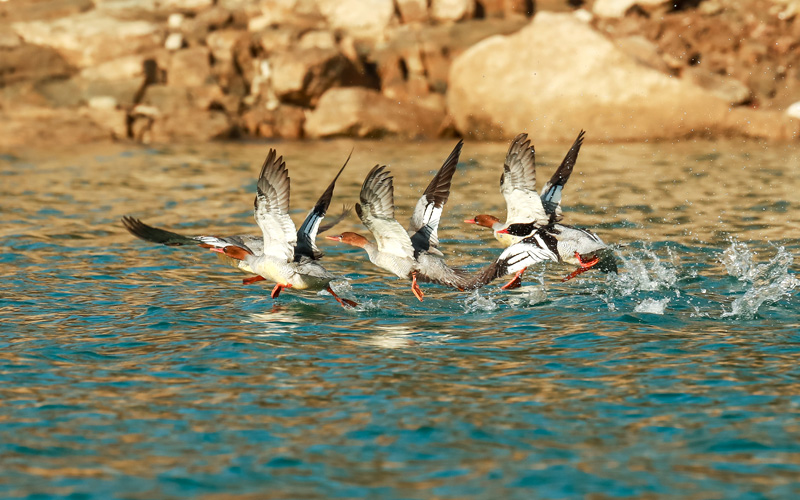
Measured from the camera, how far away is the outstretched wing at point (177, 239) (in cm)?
883

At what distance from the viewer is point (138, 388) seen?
7215 mm

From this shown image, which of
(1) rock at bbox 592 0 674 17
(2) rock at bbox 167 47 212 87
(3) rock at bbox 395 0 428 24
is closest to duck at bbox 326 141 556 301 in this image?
(2) rock at bbox 167 47 212 87

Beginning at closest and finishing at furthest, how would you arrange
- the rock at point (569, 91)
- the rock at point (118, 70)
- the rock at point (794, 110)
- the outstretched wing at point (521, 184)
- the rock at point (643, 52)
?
the outstretched wing at point (521, 184) < the rock at point (569, 91) < the rock at point (794, 110) < the rock at point (643, 52) < the rock at point (118, 70)

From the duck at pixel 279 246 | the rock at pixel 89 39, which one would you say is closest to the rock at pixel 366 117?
the rock at pixel 89 39

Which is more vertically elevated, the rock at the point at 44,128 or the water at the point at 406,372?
the rock at the point at 44,128

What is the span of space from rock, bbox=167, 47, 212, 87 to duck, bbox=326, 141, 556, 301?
15.7 meters

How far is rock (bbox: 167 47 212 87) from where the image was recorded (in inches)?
992

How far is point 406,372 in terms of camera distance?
757cm

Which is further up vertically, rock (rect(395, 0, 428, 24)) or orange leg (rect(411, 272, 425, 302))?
rock (rect(395, 0, 428, 24))

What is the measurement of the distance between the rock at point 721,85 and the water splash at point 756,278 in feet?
40.1

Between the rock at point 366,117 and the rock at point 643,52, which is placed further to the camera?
the rock at point 366,117

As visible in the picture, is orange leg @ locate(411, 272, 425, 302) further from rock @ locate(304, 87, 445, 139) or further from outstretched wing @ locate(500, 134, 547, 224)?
rock @ locate(304, 87, 445, 139)

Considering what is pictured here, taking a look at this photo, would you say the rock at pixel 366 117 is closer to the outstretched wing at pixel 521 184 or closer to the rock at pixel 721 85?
the rock at pixel 721 85

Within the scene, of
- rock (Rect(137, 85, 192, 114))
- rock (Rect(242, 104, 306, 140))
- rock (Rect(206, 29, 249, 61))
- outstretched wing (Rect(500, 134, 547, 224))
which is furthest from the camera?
rock (Rect(206, 29, 249, 61))
